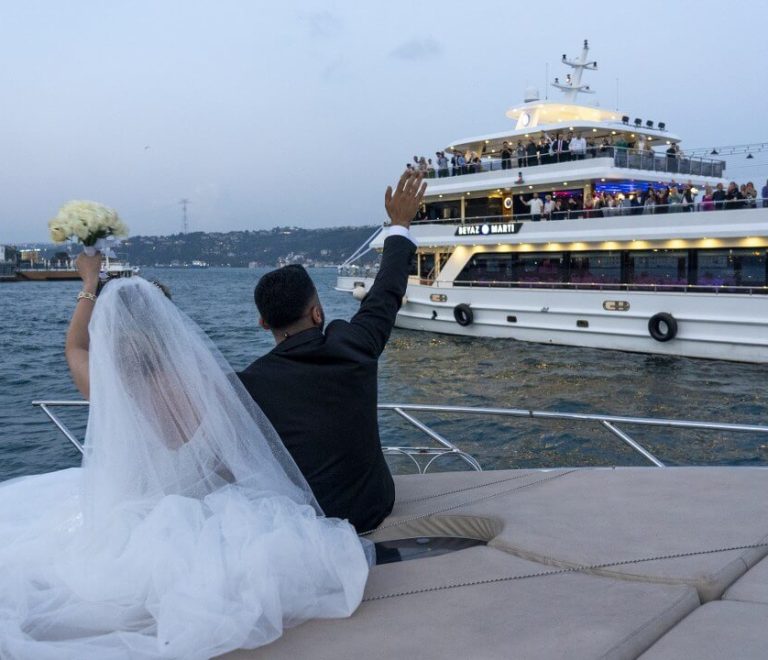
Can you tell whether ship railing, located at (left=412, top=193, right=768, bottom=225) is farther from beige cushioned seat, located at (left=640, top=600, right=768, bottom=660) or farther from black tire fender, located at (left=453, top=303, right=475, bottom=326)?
beige cushioned seat, located at (left=640, top=600, right=768, bottom=660)

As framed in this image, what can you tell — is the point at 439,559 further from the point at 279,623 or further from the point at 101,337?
the point at 101,337

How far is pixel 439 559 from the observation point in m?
2.46

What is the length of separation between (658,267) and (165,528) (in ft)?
59.5

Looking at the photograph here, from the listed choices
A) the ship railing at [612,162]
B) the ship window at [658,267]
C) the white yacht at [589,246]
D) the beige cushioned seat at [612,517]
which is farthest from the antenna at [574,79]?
the beige cushioned seat at [612,517]

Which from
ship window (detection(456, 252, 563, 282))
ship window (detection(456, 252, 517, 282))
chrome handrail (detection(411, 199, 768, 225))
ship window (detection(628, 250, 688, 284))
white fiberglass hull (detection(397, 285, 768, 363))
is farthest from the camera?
ship window (detection(456, 252, 517, 282))

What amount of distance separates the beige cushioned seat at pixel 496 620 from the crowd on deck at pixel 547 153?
20070 mm

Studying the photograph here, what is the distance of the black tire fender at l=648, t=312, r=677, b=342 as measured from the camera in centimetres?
1764

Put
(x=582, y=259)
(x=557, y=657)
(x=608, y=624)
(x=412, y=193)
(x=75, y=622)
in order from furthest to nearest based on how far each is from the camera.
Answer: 1. (x=582, y=259)
2. (x=412, y=193)
3. (x=75, y=622)
4. (x=608, y=624)
5. (x=557, y=657)

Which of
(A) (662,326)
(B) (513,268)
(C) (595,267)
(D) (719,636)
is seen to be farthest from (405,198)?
(B) (513,268)

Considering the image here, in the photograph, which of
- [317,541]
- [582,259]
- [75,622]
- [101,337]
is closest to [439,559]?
[317,541]

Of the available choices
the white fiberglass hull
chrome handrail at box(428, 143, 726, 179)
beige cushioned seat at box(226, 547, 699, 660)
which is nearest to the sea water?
the white fiberglass hull

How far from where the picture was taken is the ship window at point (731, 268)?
17.1 meters

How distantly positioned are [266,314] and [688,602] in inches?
61.6

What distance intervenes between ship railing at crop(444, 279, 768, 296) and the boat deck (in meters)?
15.2
